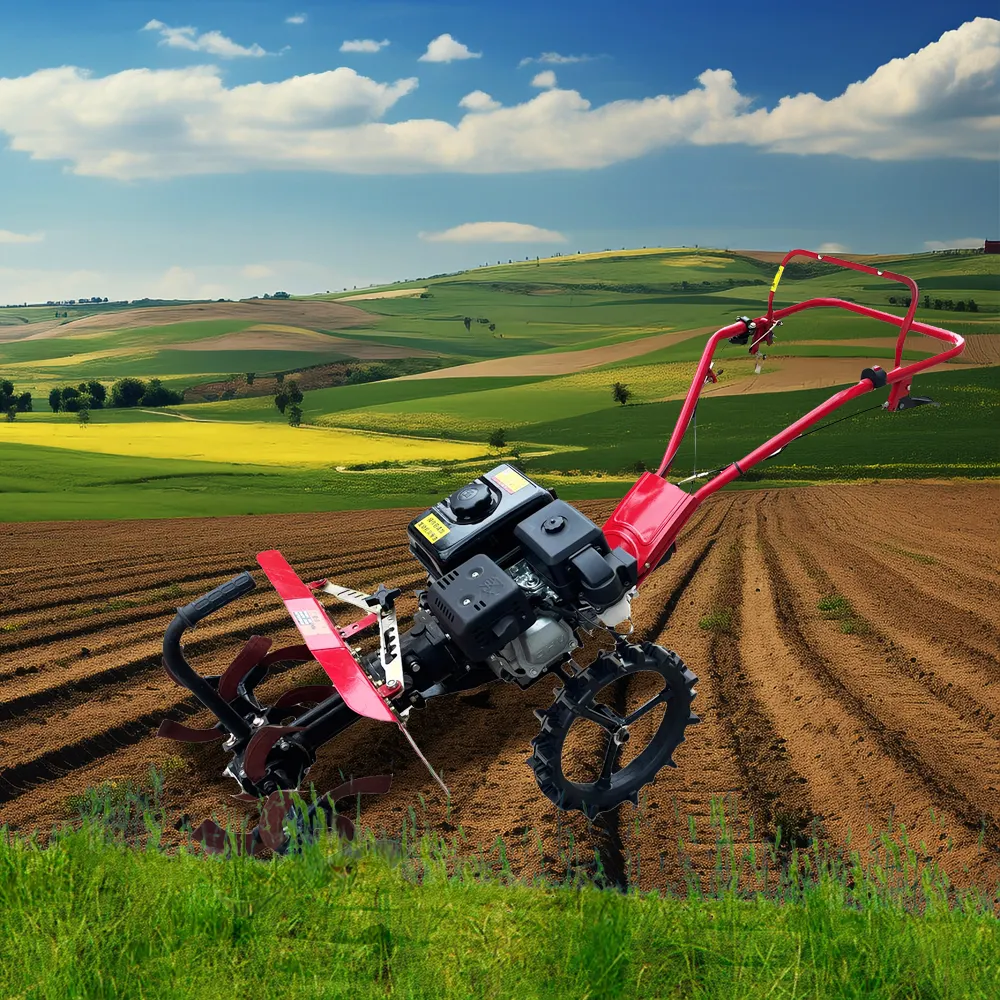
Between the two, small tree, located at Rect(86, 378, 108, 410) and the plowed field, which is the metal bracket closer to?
the plowed field

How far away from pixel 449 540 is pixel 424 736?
171 centimetres

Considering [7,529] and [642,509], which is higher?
[642,509]

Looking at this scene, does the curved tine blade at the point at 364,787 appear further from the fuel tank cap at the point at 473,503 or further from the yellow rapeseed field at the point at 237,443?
the yellow rapeseed field at the point at 237,443

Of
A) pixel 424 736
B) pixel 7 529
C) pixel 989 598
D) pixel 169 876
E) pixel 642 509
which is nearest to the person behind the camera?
pixel 169 876

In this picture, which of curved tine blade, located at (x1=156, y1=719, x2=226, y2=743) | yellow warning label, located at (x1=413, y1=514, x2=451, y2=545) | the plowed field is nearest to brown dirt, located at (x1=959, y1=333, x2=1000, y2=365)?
the plowed field

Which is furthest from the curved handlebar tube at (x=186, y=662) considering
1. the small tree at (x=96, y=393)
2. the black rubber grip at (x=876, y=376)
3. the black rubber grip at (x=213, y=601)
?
the small tree at (x=96, y=393)

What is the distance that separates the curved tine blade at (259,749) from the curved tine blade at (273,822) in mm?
171

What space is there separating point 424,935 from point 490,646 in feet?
4.94

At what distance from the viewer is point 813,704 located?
20.1ft

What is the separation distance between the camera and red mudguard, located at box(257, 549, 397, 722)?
167 inches

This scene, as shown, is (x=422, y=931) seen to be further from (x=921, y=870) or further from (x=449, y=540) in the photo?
(x=921, y=870)

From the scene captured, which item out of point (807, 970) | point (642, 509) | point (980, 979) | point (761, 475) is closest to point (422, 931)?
point (807, 970)

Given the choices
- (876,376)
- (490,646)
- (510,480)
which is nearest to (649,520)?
(510,480)

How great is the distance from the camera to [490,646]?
14.5 ft
